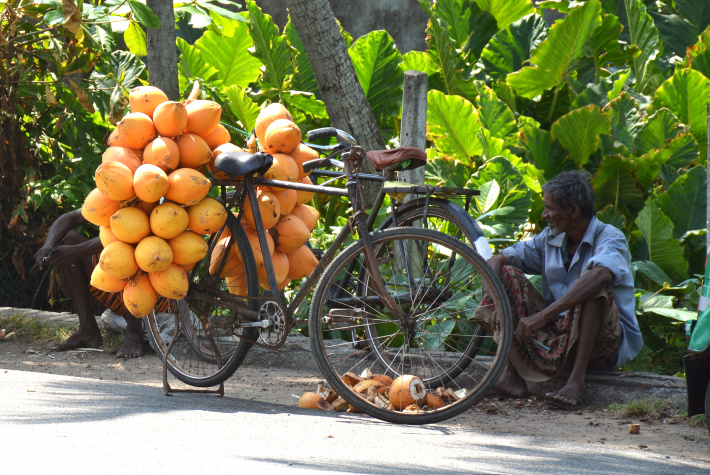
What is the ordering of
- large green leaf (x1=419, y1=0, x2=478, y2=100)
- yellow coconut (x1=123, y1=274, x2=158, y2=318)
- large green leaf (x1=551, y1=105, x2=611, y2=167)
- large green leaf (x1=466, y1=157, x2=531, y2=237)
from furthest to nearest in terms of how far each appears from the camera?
large green leaf (x1=419, y1=0, x2=478, y2=100)
large green leaf (x1=551, y1=105, x2=611, y2=167)
large green leaf (x1=466, y1=157, x2=531, y2=237)
yellow coconut (x1=123, y1=274, x2=158, y2=318)

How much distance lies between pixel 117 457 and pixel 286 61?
15.0 ft

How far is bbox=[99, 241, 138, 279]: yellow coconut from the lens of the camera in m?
3.33

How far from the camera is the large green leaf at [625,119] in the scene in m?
4.95

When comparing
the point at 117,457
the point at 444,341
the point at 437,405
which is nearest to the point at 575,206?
the point at 444,341

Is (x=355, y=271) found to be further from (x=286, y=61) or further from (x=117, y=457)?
(x=286, y=61)

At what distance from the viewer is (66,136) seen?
20.9ft

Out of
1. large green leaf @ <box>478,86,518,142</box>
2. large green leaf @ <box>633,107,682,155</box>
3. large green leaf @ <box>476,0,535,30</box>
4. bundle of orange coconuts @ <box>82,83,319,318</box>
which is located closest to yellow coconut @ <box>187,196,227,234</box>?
bundle of orange coconuts @ <box>82,83,319,318</box>

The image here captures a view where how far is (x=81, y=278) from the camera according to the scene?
517cm

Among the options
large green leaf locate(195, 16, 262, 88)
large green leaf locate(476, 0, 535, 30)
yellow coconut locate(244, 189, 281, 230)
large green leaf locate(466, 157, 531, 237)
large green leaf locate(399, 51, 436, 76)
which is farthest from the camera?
large green leaf locate(195, 16, 262, 88)

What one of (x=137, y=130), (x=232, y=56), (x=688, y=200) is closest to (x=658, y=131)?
(x=688, y=200)

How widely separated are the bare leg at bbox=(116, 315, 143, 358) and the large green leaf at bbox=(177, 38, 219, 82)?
259 cm

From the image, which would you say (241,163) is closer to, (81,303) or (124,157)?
(124,157)

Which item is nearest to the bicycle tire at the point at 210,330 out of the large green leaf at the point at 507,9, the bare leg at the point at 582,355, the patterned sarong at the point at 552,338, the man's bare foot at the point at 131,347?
the man's bare foot at the point at 131,347

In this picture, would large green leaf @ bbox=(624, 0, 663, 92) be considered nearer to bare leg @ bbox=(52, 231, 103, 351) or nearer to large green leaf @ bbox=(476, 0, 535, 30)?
large green leaf @ bbox=(476, 0, 535, 30)
